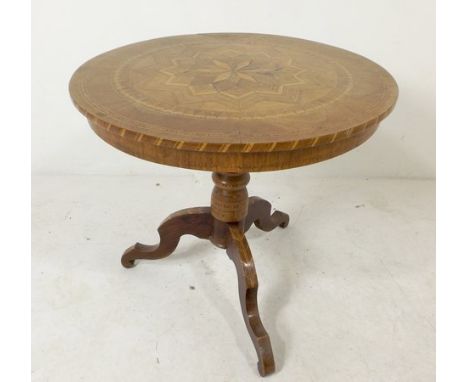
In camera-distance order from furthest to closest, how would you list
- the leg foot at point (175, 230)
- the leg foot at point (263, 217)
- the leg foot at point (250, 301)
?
the leg foot at point (263, 217) < the leg foot at point (175, 230) < the leg foot at point (250, 301)

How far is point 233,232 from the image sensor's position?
1.87m

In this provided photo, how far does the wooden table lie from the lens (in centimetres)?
123

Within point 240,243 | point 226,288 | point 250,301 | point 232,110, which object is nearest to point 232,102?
point 232,110

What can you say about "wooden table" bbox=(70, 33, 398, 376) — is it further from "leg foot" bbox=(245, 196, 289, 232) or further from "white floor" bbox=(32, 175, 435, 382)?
"white floor" bbox=(32, 175, 435, 382)

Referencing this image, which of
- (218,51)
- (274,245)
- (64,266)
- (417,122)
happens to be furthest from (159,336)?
(417,122)

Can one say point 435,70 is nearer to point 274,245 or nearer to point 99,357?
point 274,245

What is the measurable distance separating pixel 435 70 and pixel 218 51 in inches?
53.1

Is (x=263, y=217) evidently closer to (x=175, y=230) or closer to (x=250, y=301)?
(x=175, y=230)

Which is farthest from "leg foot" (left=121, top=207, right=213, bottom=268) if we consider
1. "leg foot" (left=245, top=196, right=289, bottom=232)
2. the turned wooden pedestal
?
"leg foot" (left=245, top=196, right=289, bottom=232)

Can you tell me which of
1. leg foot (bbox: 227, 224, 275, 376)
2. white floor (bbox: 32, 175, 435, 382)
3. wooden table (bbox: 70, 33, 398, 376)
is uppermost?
wooden table (bbox: 70, 33, 398, 376)

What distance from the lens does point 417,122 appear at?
108 inches

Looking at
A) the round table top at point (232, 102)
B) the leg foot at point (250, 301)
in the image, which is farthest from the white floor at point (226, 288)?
the round table top at point (232, 102)

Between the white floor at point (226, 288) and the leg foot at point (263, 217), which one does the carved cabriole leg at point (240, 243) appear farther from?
the leg foot at point (263, 217)

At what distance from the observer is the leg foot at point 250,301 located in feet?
5.39
